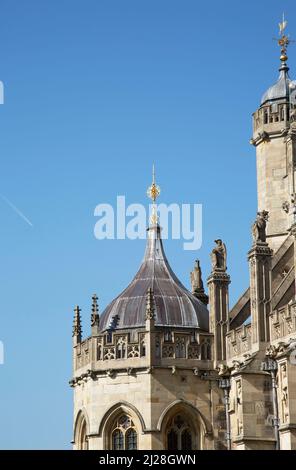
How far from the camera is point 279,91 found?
55594 millimetres

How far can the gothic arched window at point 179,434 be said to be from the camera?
4775 cm

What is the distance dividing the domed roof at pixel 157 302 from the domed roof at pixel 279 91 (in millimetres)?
9077

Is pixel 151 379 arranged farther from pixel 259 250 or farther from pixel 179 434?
pixel 259 250

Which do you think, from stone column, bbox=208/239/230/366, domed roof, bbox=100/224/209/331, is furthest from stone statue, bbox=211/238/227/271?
domed roof, bbox=100/224/209/331

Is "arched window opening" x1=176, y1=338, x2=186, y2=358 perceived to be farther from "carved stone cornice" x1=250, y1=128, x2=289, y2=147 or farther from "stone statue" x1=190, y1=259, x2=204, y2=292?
"carved stone cornice" x1=250, y1=128, x2=289, y2=147

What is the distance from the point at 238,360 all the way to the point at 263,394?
106 inches

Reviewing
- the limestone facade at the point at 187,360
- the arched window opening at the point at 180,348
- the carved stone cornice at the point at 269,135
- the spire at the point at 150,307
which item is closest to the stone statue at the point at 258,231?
the limestone facade at the point at 187,360

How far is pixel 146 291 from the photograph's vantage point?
49.5 meters

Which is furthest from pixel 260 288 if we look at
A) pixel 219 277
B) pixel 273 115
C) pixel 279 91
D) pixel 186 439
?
pixel 279 91

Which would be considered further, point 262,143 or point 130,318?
point 262,143

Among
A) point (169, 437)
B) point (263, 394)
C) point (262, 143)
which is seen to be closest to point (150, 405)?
point (169, 437)

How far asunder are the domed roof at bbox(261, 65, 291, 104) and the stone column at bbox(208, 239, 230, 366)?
8907mm

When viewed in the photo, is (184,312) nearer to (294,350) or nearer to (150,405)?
(150,405)

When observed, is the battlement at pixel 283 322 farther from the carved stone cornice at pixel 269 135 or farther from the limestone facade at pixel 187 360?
the carved stone cornice at pixel 269 135
